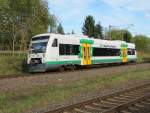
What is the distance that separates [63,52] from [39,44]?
1914 mm

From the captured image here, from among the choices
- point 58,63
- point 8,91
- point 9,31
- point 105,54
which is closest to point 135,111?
point 8,91

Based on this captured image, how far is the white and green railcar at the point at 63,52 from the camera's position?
75.3ft

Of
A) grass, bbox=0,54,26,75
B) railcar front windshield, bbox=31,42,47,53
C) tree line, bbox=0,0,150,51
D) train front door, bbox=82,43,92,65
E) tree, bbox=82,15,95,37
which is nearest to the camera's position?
railcar front windshield, bbox=31,42,47,53

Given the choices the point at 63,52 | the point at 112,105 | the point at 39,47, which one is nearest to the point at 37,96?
the point at 112,105

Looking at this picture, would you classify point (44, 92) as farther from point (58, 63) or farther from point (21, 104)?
point (58, 63)

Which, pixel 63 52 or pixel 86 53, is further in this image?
pixel 86 53

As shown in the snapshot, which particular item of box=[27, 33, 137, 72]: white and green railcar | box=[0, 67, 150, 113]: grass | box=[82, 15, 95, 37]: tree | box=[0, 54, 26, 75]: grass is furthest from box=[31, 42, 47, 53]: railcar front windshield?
box=[82, 15, 95, 37]: tree

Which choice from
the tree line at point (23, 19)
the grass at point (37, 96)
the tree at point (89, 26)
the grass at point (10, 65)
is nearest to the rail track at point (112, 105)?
the grass at point (37, 96)

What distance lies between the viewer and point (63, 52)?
2423 cm

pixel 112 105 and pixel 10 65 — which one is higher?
pixel 10 65

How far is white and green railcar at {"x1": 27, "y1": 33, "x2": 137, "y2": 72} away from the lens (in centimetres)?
2295

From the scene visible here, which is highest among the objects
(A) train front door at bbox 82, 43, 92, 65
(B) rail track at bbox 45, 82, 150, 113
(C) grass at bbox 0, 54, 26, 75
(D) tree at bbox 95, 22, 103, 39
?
(D) tree at bbox 95, 22, 103, 39

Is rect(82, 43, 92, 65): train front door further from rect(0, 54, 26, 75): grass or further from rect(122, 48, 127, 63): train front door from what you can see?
rect(122, 48, 127, 63): train front door

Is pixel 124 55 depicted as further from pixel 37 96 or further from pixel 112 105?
pixel 112 105
